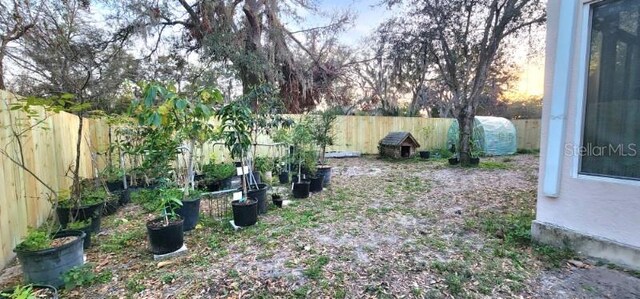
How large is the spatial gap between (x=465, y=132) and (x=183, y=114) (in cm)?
749

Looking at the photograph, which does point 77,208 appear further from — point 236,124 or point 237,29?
point 237,29

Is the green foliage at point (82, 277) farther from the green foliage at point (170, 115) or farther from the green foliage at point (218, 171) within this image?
the green foliage at point (218, 171)

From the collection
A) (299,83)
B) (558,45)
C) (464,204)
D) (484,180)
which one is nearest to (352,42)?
(299,83)

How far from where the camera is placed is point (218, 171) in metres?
5.27

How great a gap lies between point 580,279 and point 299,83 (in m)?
7.88

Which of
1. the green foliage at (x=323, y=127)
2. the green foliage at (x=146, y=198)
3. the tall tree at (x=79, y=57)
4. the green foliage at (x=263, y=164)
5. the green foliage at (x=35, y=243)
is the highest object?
the tall tree at (x=79, y=57)

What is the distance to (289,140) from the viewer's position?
5582 mm

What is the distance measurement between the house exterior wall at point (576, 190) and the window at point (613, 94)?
0.07 meters

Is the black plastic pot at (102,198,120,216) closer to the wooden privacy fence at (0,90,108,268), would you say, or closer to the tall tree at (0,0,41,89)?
the wooden privacy fence at (0,90,108,268)

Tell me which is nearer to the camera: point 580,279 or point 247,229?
point 580,279

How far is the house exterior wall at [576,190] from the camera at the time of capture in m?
2.24

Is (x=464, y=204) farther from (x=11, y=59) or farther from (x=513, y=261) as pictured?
(x=11, y=59)

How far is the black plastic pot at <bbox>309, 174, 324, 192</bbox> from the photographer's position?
5.11 meters

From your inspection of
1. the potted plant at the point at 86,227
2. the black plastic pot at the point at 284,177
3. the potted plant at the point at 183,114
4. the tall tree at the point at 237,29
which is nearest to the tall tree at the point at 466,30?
the tall tree at the point at 237,29
